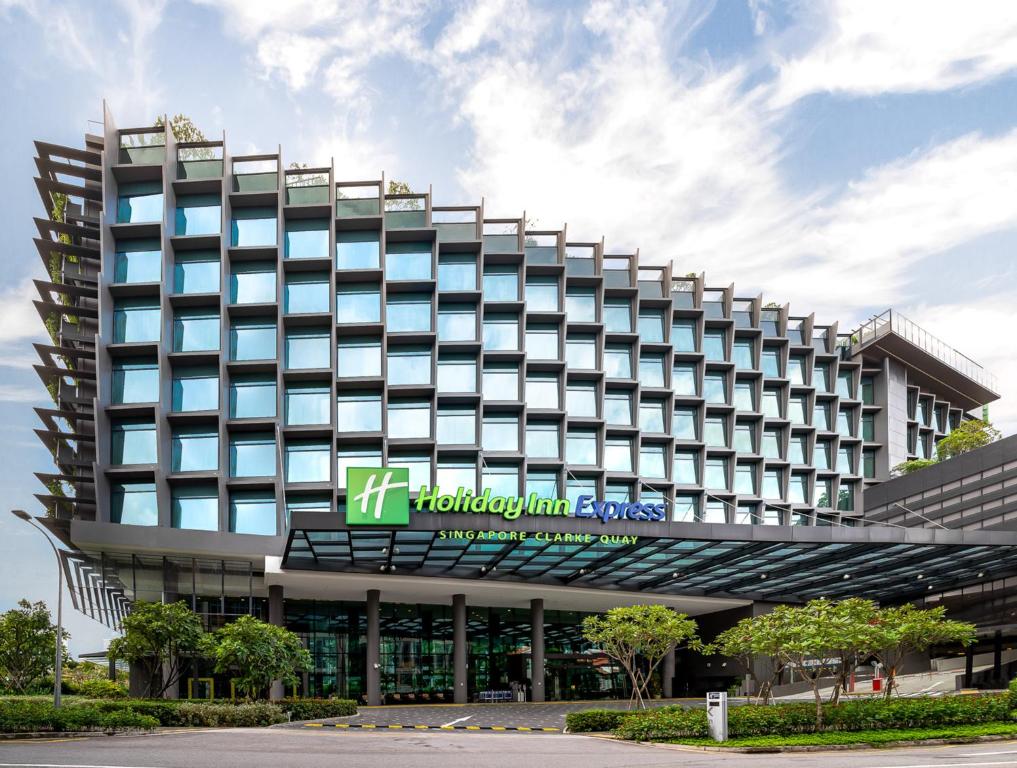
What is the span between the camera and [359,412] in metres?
66.8

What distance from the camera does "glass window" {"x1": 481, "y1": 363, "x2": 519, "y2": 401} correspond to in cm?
7081

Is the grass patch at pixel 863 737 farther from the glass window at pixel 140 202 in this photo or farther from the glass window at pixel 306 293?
the glass window at pixel 140 202

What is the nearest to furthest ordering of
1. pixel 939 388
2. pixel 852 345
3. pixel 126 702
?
pixel 126 702, pixel 852 345, pixel 939 388

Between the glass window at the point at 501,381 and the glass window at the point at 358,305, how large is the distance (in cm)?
945

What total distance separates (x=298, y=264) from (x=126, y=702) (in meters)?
34.2

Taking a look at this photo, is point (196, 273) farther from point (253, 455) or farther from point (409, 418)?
point (409, 418)

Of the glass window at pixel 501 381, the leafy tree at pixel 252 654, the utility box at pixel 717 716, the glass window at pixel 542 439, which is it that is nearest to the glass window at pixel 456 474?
the glass window at pixel 542 439

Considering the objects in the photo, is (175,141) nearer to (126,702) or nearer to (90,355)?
(90,355)

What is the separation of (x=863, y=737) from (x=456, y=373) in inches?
1764

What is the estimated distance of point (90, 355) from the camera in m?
63.8

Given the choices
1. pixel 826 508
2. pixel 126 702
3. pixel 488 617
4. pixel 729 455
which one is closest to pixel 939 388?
pixel 826 508

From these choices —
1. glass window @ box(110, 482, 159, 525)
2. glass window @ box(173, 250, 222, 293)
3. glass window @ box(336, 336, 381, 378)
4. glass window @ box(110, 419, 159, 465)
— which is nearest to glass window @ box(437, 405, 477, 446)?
glass window @ box(336, 336, 381, 378)

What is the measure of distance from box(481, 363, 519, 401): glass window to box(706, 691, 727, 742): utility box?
41.3 meters

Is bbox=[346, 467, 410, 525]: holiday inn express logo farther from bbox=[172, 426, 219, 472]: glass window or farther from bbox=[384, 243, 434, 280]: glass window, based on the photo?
bbox=[384, 243, 434, 280]: glass window
